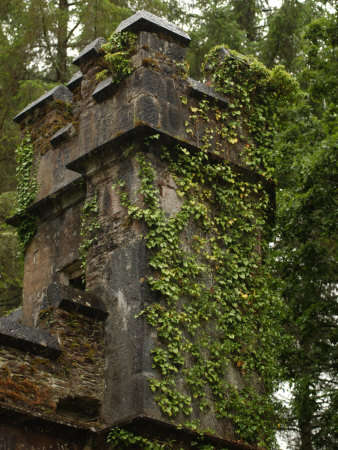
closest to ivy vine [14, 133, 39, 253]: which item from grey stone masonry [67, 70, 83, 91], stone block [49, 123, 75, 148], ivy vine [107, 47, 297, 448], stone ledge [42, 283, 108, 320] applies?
stone block [49, 123, 75, 148]

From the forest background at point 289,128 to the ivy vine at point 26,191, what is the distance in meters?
1.67

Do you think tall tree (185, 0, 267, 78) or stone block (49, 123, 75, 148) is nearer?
stone block (49, 123, 75, 148)

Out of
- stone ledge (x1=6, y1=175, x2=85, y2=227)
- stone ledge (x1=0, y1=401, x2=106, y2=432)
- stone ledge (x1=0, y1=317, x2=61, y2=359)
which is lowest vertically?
stone ledge (x1=0, y1=401, x2=106, y2=432)

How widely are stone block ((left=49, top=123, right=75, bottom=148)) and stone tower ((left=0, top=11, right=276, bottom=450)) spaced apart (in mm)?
16

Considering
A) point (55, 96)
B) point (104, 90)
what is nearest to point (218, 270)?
point (104, 90)

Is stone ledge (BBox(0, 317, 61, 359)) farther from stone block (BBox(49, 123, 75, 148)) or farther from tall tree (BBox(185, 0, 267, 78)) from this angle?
tall tree (BBox(185, 0, 267, 78))

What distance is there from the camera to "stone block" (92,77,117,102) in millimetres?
9070

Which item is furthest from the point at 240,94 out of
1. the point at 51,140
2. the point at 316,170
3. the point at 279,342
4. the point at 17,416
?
the point at 17,416

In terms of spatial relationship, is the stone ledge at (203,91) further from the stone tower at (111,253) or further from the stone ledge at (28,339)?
the stone ledge at (28,339)

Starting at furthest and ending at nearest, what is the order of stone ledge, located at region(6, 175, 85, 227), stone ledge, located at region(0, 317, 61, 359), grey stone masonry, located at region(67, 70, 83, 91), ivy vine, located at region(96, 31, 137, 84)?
grey stone masonry, located at region(67, 70, 83, 91) < stone ledge, located at region(6, 175, 85, 227) < ivy vine, located at region(96, 31, 137, 84) < stone ledge, located at region(0, 317, 61, 359)

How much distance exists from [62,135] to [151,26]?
189cm

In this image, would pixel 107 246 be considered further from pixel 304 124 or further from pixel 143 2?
pixel 143 2

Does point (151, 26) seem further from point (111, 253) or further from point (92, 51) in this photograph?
point (111, 253)

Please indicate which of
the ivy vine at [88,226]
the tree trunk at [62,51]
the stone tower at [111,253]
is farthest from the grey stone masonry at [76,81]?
the tree trunk at [62,51]
